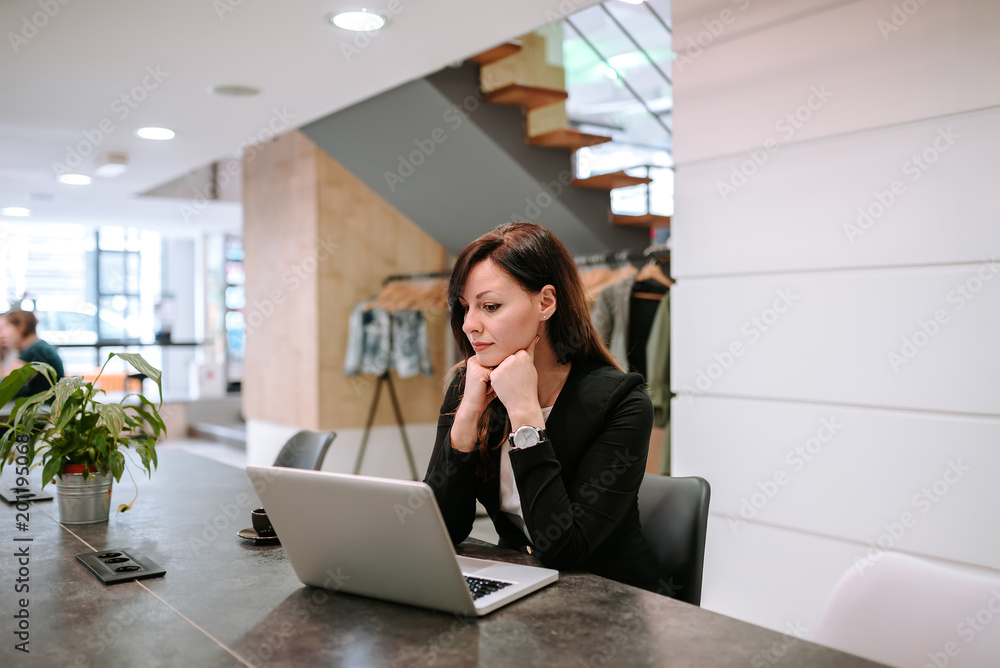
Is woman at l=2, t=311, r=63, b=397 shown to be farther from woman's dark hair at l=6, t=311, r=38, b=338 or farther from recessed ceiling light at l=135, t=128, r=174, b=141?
recessed ceiling light at l=135, t=128, r=174, b=141

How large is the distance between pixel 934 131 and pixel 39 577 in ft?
7.75

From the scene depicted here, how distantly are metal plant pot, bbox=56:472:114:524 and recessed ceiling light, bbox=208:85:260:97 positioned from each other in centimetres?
251

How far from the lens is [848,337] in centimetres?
245

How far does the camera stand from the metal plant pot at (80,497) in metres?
1.85

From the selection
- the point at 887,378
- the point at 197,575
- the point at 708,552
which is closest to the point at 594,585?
the point at 197,575

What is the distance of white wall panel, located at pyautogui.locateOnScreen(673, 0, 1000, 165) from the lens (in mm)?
2182

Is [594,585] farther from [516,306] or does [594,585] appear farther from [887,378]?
[887,378]

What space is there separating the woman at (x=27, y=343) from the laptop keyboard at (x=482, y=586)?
402 centimetres

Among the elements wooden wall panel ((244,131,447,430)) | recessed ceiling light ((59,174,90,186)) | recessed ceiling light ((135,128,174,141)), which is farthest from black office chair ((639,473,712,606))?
recessed ceiling light ((59,174,90,186))

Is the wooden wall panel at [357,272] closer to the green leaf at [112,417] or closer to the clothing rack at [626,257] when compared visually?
the clothing rack at [626,257]

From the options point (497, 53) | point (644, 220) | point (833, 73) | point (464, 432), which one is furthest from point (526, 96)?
point (464, 432)

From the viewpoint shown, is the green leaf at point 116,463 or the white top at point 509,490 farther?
the green leaf at point 116,463

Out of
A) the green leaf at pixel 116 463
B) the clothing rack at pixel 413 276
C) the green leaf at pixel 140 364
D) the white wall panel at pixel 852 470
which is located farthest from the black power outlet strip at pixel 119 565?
the clothing rack at pixel 413 276

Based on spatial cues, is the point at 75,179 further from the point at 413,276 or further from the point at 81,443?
the point at 81,443
